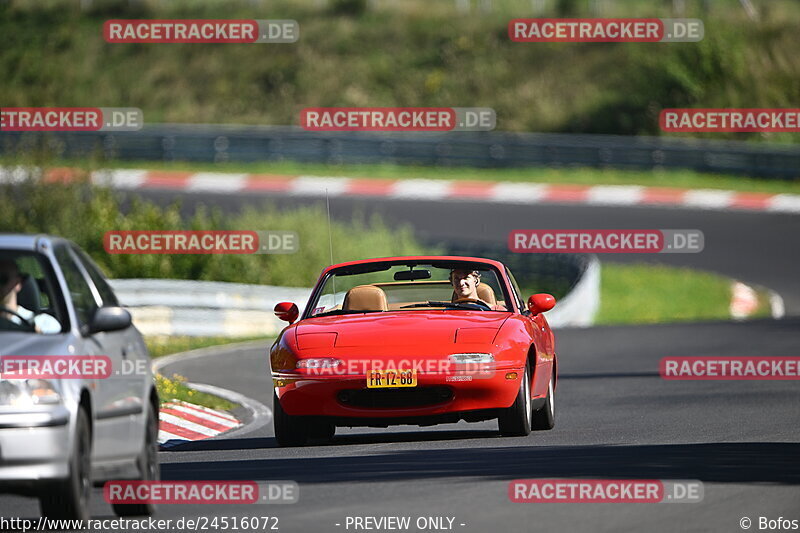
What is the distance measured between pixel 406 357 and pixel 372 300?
4.19 ft

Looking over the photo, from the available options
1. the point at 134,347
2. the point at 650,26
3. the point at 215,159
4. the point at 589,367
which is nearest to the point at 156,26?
the point at 215,159

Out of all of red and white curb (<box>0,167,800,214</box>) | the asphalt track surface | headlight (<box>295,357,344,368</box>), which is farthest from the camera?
red and white curb (<box>0,167,800,214</box>)

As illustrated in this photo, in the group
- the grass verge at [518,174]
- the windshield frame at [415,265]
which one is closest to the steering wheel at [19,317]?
the windshield frame at [415,265]

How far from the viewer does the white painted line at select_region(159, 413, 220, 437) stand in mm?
14367

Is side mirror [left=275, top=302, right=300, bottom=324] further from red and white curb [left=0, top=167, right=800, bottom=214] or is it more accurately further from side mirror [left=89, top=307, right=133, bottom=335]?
red and white curb [left=0, top=167, right=800, bottom=214]

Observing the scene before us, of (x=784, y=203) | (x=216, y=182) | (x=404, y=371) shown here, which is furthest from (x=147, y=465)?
(x=216, y=182)

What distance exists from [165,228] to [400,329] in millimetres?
16588

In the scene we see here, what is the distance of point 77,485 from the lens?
811cm

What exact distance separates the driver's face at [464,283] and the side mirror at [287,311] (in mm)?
1209

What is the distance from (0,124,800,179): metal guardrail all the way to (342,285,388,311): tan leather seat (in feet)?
94.1

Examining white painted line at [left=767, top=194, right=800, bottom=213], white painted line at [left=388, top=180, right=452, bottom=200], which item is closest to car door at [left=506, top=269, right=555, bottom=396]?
white painted line at [left=767, top=194, right=800, bottom=213]

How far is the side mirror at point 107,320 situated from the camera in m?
8.50

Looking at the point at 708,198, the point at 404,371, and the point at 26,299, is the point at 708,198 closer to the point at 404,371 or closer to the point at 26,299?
the point at 404,371

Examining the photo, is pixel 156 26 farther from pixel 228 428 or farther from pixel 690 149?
pixel 228 428
